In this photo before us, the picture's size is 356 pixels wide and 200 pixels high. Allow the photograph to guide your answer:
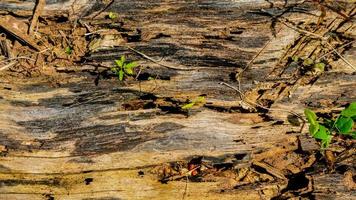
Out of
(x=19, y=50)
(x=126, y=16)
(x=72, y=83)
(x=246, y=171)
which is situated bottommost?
(x=246, y=171)

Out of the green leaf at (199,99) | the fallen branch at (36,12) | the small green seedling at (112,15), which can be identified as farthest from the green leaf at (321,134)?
the fallen branch at (36,12)

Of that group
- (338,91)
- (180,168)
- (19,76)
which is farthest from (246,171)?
(19,76)

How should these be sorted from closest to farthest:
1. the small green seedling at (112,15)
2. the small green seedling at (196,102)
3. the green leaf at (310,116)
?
the green leaf at (310,116), the small green seedling at (196,102), the small green seedling at (112,15)

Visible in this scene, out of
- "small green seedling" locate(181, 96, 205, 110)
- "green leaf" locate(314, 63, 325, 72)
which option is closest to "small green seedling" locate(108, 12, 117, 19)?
"small green seedling" locate(181, 96, 205, 110)

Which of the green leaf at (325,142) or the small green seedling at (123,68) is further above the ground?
the small green seedling at (123,68)

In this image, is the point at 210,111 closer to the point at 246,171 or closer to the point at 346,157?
the point at 246,171

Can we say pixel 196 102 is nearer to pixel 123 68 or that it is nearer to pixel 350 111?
pixel 123 68

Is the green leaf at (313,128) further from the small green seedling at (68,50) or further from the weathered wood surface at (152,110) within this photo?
the small green seedling at (68,50)

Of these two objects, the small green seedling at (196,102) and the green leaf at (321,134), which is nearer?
the green leaf at (321,134)
